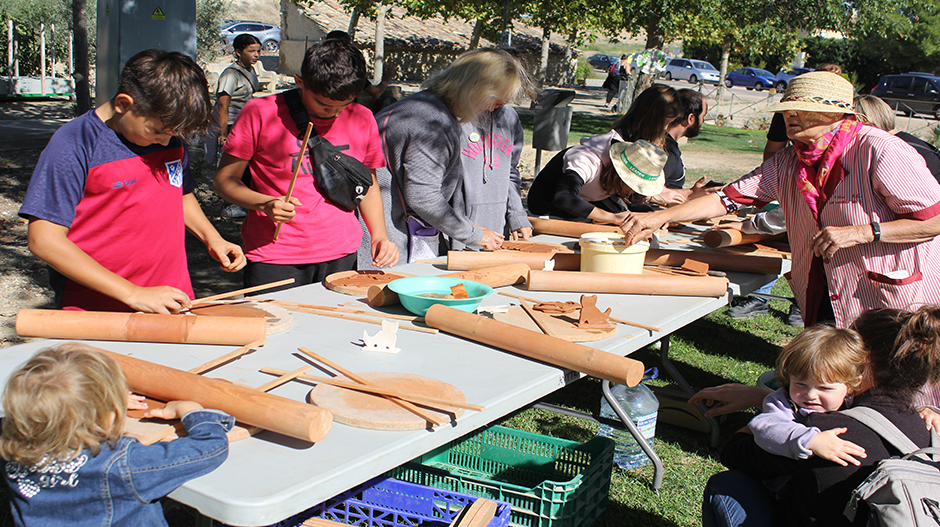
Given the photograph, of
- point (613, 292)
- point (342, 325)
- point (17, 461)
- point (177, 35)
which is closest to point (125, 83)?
point (342, 325)

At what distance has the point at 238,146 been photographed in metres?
2.66

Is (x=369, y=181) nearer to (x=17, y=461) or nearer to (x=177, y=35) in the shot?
(x=17, y=461)

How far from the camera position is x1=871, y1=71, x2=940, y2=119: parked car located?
83.2 ft

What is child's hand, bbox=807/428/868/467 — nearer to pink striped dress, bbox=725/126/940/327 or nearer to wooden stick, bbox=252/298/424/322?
pink striped dress, bbox=725/126/940/327

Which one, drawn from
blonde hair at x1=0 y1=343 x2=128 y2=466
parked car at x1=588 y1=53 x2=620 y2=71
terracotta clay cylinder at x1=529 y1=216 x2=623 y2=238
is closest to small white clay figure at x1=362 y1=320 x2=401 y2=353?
blonde hair at x1=0 y1=343 x2=128 y2=466

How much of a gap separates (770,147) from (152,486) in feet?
17.6

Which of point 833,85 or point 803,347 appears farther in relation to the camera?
point 833,85

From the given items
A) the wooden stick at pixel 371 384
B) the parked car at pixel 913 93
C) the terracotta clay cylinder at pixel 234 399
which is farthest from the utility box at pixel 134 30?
the parked car at pixel 913 93

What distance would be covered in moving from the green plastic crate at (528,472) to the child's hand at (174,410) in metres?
0.98

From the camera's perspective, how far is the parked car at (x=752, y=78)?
128ft

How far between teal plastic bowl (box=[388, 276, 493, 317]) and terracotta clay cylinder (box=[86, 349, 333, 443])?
2.84 feet

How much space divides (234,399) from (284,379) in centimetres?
26

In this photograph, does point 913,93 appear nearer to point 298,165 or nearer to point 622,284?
point 622,284

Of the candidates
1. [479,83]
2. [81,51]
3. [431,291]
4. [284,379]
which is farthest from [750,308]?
[81,51]
